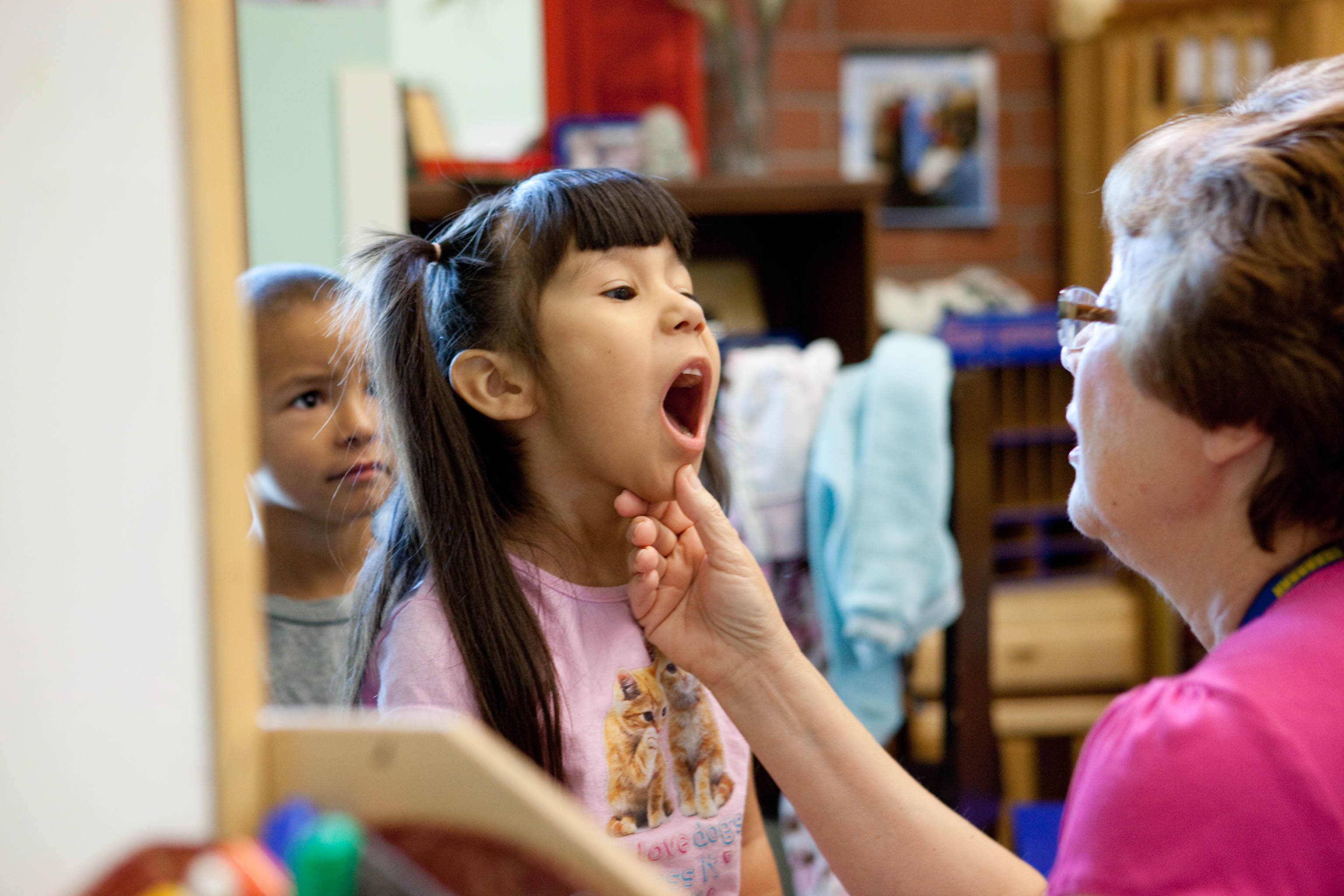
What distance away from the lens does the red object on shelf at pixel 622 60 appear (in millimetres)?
2418

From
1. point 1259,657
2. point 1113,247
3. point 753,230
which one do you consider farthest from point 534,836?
point 753,230

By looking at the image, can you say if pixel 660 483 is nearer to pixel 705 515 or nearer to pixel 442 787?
pixel 705 515

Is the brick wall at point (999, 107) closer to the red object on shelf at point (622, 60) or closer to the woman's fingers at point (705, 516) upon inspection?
the red object on shelf at point (622, 60)

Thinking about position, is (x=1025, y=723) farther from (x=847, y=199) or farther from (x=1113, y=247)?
(x=1113, y=247)

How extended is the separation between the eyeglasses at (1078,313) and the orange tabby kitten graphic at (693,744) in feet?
1.29

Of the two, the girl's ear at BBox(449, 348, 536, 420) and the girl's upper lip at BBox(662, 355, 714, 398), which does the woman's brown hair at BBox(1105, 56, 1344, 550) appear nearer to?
the girl's upper lip at BBox(662, 355, 714, 398)

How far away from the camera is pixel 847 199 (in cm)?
216

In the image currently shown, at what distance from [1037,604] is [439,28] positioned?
185 cm

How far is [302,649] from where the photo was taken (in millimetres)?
1153

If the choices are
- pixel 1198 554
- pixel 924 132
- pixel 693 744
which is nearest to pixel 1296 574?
pixel 1198 554

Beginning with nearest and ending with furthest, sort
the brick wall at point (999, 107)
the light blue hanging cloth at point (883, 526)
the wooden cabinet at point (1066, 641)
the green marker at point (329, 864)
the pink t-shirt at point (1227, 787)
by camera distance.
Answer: the green marker at point (329, 864), the pink t-shirt at point (1227, 787), the light blue hanging cloth at point (883, 526), the wooden cabinet at point (1066, 641), the brick wall at point (999, 107)

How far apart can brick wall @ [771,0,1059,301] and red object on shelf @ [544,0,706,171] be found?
1.64 feet

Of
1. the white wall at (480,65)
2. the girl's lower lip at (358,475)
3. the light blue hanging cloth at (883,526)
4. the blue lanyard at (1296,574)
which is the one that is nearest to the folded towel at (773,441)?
the light blue hanging cloth at (883,526)

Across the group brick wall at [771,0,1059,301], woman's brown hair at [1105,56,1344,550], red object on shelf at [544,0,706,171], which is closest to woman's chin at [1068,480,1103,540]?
woman's brown hair at [1105,56,1344,550]
